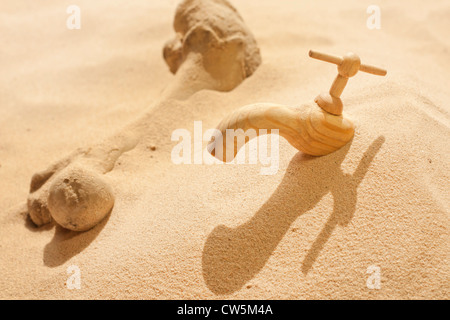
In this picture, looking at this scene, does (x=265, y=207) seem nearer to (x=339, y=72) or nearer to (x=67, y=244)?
(x=339, y=72)

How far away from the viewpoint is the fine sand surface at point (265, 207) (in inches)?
37.4

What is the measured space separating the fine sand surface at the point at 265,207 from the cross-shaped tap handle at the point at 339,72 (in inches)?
6.1

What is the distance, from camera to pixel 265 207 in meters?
1.09

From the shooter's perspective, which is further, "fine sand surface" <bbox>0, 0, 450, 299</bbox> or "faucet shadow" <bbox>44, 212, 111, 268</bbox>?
"faucet shadow" <bbox>44, 212, 111, 268</bbox>

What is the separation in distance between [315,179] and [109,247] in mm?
687

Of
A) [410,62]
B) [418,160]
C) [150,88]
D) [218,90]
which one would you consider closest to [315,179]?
[418,160]

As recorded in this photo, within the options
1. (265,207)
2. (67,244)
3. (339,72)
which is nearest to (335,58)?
(339,72)

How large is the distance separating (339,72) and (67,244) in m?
1.05

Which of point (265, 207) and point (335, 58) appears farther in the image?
point (265, 207)

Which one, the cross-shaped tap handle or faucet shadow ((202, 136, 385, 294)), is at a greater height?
the cross-shaped tap handle

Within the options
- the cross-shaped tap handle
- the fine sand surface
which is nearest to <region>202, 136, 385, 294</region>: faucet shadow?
the fine sand surface

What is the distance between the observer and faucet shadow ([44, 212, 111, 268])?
121 centimetres

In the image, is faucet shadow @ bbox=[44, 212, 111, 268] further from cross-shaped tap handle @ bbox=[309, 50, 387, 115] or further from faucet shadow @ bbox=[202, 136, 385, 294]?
cross-shaped tap handle @ bbox=[309, 50, 387, 115]

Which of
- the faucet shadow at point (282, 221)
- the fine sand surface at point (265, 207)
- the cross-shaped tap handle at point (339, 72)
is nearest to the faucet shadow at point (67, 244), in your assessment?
the fine sand surface at point (265, 207)
